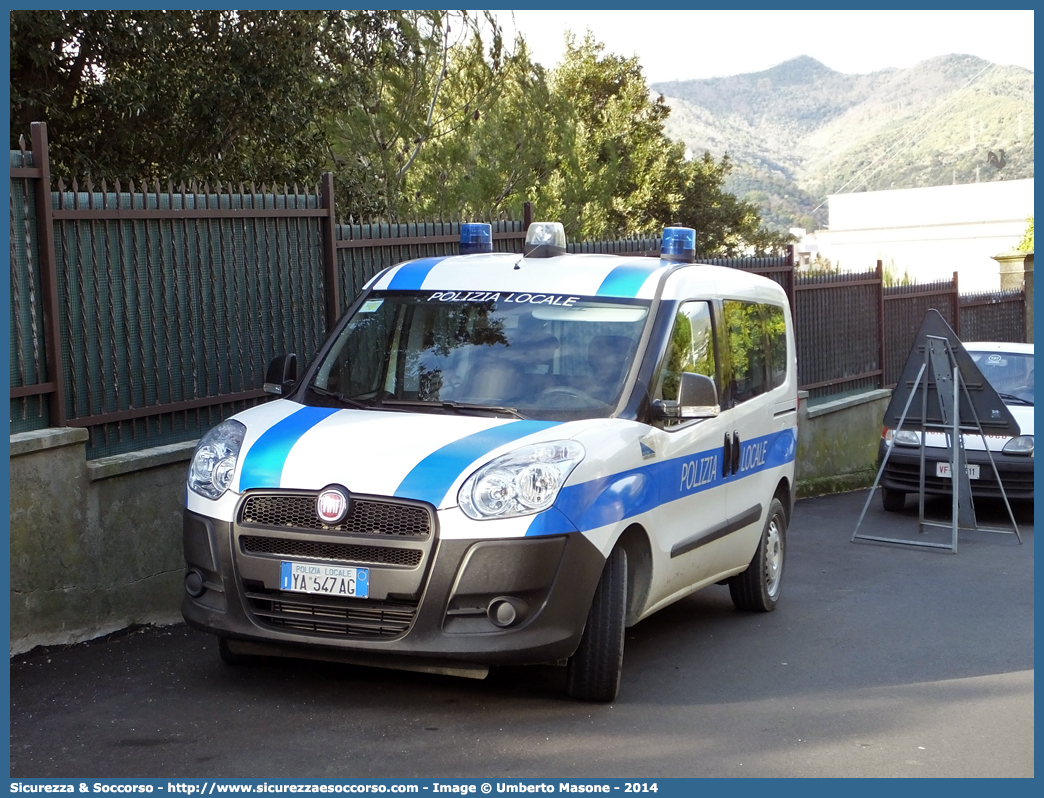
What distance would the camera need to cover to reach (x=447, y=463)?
545cm

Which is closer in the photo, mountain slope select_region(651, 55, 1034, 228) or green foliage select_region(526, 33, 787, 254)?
Answer: green foliage select_region(526, 33, 787, 254)

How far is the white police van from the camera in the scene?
17.6ft

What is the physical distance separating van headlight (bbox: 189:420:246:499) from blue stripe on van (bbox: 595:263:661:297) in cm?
199

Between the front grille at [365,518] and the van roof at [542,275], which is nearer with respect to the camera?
the front grille at [365,518]

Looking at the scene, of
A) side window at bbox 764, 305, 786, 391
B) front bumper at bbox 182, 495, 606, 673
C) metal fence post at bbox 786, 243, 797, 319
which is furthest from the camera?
metal fence post at bbox 786, 243, 797, 319

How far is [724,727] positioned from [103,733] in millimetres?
2581

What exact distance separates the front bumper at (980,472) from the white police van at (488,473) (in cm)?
580

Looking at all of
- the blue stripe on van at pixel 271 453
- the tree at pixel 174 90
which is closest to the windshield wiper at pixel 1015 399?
the tree at pixel 174 90

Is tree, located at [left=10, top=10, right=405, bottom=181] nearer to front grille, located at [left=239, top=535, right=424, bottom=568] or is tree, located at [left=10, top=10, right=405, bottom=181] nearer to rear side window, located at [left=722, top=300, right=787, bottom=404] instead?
rear side window, located at [left=722, top=300, right=787, bottom=404]

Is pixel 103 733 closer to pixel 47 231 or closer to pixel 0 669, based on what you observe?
pixel 0 669

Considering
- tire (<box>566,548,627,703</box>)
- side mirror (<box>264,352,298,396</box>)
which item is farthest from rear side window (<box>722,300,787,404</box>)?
side mirror (<box>264,352,298,396</box>)

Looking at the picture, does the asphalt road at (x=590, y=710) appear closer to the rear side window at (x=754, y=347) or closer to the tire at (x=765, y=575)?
the tire at (x=765, y=575)

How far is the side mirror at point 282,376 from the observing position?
22.0 ft

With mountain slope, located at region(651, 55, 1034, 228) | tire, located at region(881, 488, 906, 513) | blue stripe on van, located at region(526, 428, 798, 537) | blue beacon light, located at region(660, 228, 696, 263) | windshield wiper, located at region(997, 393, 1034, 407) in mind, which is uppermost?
mountain slope, located at region(651, 55, 1034, 228)
